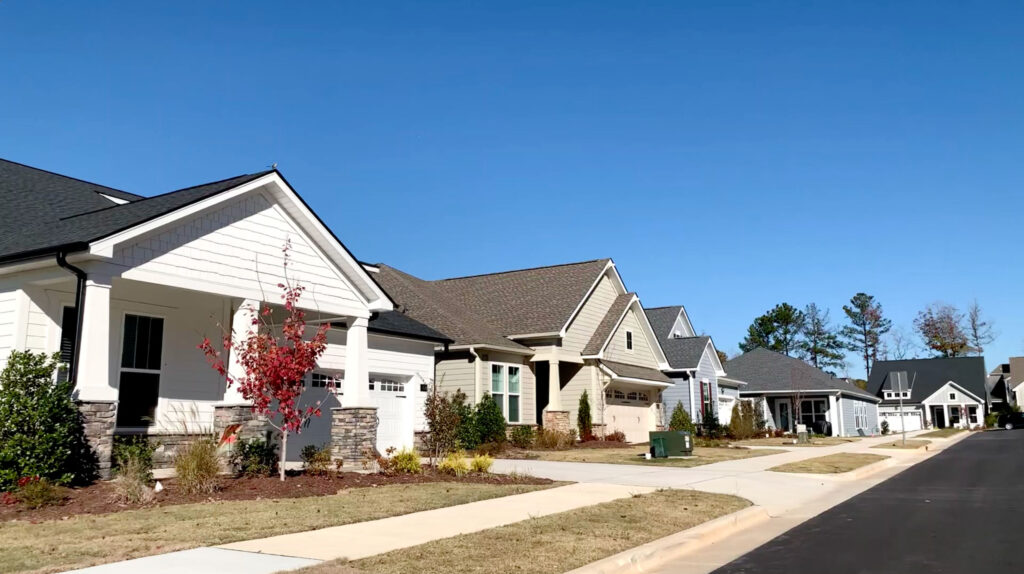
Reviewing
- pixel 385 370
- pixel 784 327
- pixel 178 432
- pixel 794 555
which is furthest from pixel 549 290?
pixel 784 327

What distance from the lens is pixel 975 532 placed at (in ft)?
33.9

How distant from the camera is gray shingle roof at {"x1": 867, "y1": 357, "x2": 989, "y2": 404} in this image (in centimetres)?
7444

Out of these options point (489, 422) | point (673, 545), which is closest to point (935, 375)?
point (489, 422)

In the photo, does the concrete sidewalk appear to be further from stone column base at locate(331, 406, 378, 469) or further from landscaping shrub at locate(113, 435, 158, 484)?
stone column base at locate(331, 406, 378, 469)

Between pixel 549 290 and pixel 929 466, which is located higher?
pixel 549 290

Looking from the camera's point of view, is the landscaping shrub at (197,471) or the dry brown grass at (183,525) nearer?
the dry brown grass at (183,525)

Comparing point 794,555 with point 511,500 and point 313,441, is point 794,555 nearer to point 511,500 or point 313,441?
point 511,500

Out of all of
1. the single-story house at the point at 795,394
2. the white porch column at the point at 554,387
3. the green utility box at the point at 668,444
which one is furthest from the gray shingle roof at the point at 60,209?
the single-story house at the point at 795,394

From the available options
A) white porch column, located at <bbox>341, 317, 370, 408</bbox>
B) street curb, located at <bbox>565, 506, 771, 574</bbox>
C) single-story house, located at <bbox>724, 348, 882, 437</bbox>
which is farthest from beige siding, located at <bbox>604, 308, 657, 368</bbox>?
street curb, located at <bbox>565, 506, 771, 574</bbox>

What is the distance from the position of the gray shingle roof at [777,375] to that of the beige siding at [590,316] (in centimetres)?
1940

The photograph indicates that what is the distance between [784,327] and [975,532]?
92131mm

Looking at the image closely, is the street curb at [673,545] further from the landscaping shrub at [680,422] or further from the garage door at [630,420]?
the landscaping shrub at [680,422]

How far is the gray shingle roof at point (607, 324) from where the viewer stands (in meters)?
30.5

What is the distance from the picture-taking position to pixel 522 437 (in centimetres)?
2684
